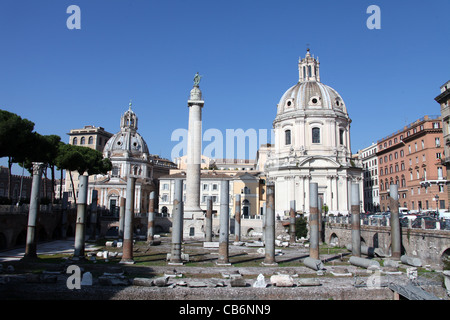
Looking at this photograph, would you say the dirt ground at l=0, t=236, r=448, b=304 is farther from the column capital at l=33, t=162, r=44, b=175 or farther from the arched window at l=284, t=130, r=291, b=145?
the arched window at l=284, t=130, r=291, b=145

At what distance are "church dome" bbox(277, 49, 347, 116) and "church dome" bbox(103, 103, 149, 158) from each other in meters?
29.7

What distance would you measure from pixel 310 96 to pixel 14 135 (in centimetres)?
4057

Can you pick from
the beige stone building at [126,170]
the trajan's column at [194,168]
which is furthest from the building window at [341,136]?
the beige stone building at [126,170]

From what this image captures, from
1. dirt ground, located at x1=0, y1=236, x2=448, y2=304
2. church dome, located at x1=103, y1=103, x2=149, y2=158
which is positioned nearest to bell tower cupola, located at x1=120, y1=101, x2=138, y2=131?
church dome, located at x1=103, y1=103, x2=149, y2=158

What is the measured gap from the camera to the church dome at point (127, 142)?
7350 centimetres

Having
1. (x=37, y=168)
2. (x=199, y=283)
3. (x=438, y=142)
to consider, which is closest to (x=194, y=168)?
(x=37, y=168)

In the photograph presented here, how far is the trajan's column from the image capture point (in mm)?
45250

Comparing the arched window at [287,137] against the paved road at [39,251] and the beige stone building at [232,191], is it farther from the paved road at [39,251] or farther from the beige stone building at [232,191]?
the paved road at [39,251]

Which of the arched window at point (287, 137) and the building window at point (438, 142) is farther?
the arched window at point (287, 137)

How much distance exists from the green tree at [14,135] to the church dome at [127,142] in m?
37.7

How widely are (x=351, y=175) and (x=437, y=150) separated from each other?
11.7m

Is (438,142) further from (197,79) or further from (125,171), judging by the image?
(125,171)

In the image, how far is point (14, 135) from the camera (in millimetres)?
31953
